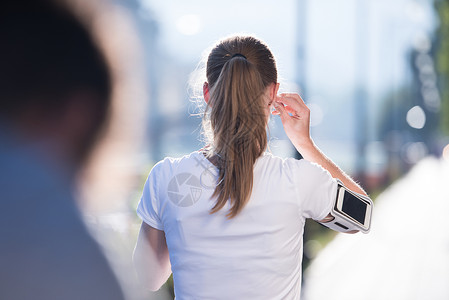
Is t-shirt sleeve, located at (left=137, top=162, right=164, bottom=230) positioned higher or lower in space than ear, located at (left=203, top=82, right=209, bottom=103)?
lower

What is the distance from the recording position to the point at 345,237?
11.4m

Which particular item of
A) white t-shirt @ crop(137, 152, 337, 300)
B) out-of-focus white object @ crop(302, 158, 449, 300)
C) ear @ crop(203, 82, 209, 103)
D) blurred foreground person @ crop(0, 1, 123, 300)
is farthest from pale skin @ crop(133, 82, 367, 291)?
out-of-focus white object @ crop(302, 158, 449, 300)

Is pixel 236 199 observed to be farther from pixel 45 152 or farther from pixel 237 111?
pixel 45 152

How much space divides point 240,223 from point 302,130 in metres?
0.51

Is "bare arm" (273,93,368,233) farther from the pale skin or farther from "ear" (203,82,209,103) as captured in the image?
"ear" (203,82,209,103)

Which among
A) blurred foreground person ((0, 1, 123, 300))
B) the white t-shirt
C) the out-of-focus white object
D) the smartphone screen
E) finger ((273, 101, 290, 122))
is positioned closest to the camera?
blurred foreground person ((0, 1, 123, 300))

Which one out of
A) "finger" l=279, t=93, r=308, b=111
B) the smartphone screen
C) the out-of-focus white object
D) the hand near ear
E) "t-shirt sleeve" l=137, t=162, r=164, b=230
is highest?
"finger" l=279, t=93, r=308, b=111

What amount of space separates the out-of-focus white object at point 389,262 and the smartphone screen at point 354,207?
4832 millimetres

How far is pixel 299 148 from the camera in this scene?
7.22ft

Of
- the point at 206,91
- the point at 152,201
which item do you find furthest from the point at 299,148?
the point at 152,201

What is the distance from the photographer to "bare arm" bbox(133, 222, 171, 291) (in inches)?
75.8

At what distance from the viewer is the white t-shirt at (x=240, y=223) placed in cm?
178

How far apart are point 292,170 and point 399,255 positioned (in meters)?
8.23

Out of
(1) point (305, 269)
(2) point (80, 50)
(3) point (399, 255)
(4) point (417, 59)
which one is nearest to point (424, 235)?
(3) point (399, 255)
